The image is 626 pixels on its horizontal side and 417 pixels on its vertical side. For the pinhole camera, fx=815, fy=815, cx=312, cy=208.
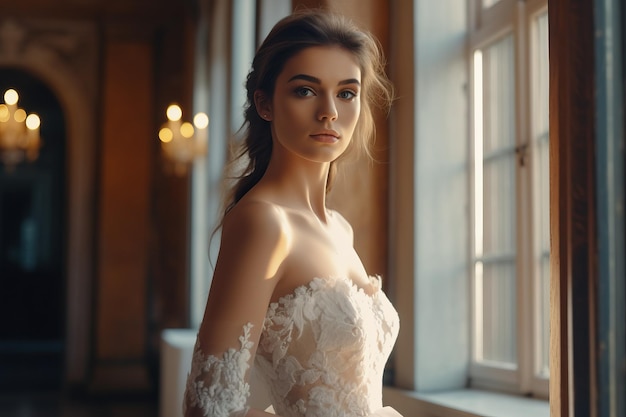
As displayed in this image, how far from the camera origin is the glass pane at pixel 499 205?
3096 millimetres

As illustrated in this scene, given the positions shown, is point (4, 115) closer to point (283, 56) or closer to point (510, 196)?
point (510, 196)

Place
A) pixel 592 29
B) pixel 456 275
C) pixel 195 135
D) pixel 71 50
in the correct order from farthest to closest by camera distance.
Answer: pixel 71 50
pixel 195 135
pixel 456 275
pixel 592 29

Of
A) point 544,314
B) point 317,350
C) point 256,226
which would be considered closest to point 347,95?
point 256,226

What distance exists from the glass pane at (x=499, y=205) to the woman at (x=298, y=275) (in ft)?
3.89

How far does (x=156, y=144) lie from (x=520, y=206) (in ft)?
26.7

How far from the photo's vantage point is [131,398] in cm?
977

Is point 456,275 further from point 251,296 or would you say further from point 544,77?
point 251,296


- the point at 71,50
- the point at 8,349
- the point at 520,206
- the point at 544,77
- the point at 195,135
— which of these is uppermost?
the point at 71,50

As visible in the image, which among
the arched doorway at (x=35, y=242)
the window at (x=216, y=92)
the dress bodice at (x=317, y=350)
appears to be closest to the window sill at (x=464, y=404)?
the dress bodice at (x=317, y=350)

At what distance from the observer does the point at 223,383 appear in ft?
5.45

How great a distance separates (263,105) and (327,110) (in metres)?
0.22

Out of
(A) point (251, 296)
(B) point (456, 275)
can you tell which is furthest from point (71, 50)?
(A) point (251, 296)

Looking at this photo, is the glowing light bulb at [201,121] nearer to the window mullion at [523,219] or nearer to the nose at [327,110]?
the window mullion at [523,219]

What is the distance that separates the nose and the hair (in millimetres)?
148
